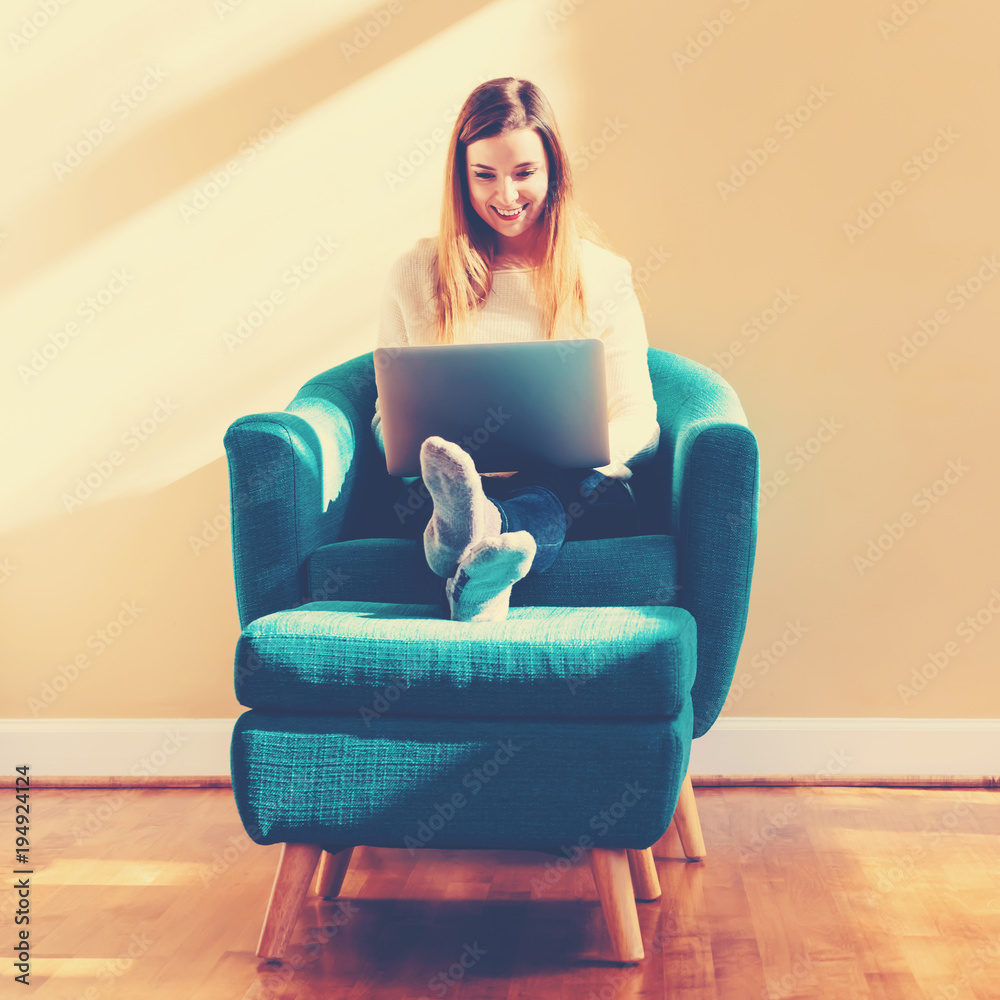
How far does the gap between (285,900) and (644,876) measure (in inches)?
20.7

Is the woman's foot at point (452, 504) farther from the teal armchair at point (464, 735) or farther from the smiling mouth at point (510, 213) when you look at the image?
the smiling mouth at point (510, 213)

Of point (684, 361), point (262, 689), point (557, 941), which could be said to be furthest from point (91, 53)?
point (557, 941)

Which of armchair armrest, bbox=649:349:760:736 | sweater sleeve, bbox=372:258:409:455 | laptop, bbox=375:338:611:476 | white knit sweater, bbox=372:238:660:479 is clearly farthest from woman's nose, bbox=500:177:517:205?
armchair armrest, bbox=649:349:760:736

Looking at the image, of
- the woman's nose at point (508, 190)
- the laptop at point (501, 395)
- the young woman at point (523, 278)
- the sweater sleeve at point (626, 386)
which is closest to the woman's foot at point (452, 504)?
the laptop at point (501, 395)

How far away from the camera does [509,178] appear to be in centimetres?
187

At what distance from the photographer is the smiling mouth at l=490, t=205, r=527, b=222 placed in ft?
6.23

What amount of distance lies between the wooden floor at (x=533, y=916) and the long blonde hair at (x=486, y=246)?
0.95m

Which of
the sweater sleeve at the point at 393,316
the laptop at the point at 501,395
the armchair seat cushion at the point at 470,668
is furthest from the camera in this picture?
the sweater sleeve at the point at 393,316

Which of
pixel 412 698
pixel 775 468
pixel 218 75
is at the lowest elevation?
pixel 412 698

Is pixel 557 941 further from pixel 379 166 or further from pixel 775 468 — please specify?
pixel 379 166

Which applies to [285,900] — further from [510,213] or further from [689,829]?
[510,213]

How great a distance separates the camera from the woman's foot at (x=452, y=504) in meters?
1.29

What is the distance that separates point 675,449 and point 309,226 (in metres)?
0.99

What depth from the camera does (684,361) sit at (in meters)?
1.95
